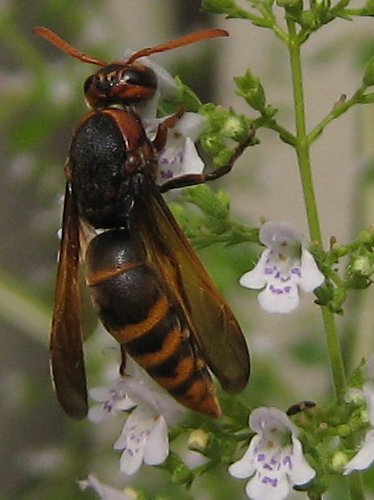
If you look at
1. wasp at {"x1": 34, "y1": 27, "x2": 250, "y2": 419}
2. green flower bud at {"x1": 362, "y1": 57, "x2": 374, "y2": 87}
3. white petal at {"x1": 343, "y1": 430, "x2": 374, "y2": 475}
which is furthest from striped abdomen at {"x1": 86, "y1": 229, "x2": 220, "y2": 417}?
green flower bud at {"x1": 362, "y1": 57, "x2": 374, "y2": 87}

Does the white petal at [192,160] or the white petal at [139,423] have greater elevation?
the white petal at [192,160]

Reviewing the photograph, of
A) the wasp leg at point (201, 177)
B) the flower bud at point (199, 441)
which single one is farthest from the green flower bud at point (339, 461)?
the wasp leg at point (201, 177)

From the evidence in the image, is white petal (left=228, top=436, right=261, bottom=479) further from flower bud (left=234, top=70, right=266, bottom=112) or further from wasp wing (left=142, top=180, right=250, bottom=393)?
flower bud (left=234, top=70, right=266, bottom=112)

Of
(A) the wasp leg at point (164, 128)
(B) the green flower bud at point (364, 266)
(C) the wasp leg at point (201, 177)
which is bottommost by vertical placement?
(B) the green flower bud at point (364, 266)

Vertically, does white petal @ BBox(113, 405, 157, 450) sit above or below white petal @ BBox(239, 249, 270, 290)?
below

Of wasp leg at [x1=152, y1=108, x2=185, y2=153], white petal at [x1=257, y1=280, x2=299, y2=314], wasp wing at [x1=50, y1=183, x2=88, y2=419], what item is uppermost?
wasp leg at [x1=152, y1=108, x2=185, y2=153]

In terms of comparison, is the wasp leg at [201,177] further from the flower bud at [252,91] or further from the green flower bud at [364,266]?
the green flower bud at [364,266]
